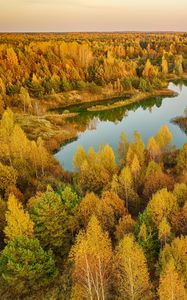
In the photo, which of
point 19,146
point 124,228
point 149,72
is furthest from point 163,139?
point 149,72

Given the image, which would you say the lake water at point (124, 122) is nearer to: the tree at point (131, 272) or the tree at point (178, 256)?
the tree at point (178, 256)

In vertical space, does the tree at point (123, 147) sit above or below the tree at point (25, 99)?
below

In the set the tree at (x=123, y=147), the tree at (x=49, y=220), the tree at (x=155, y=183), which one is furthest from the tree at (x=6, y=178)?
the tree at (x=123, y=147)

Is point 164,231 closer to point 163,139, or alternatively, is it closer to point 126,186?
point 126,186

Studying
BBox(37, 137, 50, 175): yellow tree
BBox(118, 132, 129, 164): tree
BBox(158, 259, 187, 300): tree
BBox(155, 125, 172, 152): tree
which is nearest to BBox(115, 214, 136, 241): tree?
BBox(158, 259, 187, 300): tree

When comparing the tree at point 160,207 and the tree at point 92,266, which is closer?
the tree at point 92,266

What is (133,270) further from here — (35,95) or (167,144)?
(35,95)

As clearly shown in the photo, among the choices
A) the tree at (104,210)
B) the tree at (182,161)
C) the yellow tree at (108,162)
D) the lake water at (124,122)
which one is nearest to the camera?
the tree at (104,210)

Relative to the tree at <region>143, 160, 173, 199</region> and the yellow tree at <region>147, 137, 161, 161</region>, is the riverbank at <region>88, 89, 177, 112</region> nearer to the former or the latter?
the yellow tree at <region>147, 137, 161, 161</region>
